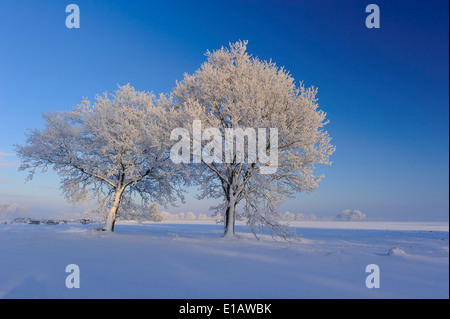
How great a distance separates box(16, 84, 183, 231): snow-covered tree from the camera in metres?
18.7

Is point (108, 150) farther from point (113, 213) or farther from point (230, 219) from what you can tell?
point (230, 219)

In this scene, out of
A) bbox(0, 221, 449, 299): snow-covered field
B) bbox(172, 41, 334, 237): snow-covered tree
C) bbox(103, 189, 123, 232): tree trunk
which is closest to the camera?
bbox(0, 221, 449, 299): snow-covered field

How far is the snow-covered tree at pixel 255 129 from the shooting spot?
14441 mm

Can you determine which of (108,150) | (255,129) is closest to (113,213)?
(108,150)

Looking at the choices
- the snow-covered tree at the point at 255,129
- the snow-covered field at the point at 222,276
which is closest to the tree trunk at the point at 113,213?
the snow-covered tree at the point at 255,129

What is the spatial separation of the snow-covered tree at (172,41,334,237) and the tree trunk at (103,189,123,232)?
743 centimetres

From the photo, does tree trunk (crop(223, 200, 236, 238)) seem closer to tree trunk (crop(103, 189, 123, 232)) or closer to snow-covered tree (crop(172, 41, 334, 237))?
snow-covered tree (crop(172, 41, 334, 237))

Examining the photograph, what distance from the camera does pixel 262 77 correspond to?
16250 millimetres

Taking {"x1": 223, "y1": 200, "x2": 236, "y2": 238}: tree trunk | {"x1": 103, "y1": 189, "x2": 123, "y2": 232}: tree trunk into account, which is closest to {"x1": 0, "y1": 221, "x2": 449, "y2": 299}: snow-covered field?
{"x1": 223, "y1": 200, "x2": 236, "y2": 238}: tree trunk

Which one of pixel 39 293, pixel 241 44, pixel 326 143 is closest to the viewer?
pixel 39 293

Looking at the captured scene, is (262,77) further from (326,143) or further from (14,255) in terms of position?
(14,255)

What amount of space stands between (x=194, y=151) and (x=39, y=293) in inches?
375

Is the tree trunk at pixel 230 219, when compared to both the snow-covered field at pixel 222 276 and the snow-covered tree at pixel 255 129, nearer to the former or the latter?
the snow-covered tree at pixel 255 129
